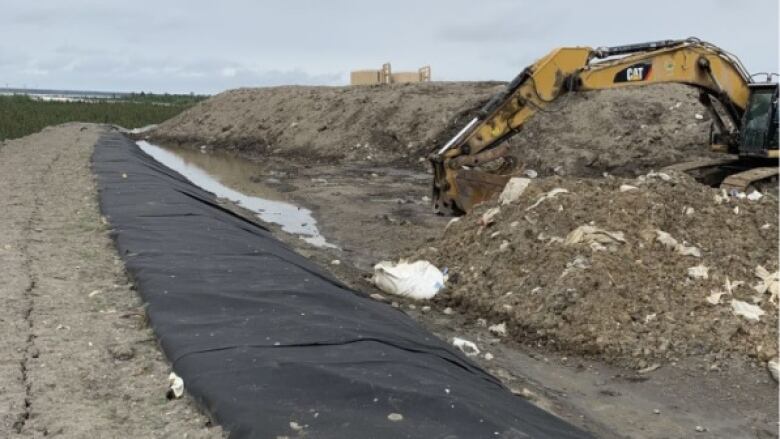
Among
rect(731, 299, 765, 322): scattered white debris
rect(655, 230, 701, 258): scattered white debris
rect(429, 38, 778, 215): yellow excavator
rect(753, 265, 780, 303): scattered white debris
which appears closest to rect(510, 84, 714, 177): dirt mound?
rect(429, 38, 778, 215): yellow excavator

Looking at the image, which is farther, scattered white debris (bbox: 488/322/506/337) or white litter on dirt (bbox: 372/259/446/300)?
white litter on dirt (bbox: 372/259/446/300)

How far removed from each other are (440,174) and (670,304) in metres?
4.40

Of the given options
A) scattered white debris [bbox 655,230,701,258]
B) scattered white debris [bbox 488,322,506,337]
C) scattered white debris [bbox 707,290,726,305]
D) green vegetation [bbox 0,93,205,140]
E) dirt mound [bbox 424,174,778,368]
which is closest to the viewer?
dirt mound [bbox 424,174,778,368]

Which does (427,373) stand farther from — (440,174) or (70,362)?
(440,174)

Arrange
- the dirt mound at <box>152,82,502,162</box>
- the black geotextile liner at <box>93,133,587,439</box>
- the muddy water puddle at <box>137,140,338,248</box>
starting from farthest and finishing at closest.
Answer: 1. the dirt mound at <box>152,82,502,162</box>
2. the muddy water puddle at <box>137,140,338,248</box>
3. the black geotextile liner at <box>93,133,587,439</box>

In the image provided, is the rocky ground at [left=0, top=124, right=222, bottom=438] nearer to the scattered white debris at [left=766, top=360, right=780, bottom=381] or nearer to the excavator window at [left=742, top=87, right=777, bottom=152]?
the scattered white debris at [left=766, top=360, right=780, bottom=381]

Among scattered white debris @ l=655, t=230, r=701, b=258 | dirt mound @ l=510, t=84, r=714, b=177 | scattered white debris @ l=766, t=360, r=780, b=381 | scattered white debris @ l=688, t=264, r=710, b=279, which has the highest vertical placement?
dirt mound @ l=510, t=84, r=714, b=177

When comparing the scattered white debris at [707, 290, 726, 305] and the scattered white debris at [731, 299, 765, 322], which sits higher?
the scattered white debris at [707, 290, 726, 305]

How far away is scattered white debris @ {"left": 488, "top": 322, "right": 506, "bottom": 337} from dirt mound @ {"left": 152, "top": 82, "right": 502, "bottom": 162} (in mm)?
15510

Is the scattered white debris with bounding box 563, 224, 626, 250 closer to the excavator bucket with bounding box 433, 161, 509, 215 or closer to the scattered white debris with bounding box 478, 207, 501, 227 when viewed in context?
the scattered white debris with bounding box 478, 207, 501, 227

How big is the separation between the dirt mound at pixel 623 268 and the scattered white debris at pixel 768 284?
5 cm

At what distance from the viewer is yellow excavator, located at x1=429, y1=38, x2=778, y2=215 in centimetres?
947

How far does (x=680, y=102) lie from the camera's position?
19188 millimetres

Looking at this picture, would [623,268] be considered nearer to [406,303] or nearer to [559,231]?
[559,231]
